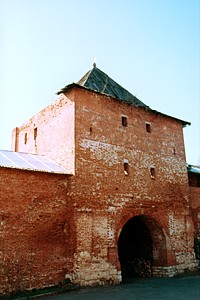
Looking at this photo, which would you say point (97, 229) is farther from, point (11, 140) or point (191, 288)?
point (11, 140)

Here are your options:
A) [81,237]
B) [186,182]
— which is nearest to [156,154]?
[186,182]

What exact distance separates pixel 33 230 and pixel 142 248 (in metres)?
6.92

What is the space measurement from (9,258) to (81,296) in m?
2.70

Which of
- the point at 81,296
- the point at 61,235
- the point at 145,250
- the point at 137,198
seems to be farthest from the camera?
the point at 145,250

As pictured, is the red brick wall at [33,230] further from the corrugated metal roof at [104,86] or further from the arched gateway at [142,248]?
the corrugated metal roof at [104,86]

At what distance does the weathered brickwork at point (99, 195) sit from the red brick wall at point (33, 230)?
0.04 m

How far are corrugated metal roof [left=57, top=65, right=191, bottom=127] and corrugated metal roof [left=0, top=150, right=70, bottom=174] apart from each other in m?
3.27

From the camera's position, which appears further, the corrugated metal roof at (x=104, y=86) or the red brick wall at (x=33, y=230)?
the corrugated metal roof at (x=104, y=86)

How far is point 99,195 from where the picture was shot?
12883 mm

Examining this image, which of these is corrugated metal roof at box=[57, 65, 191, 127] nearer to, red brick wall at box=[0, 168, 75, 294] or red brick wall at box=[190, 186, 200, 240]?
red brick wall at box=[190, 186, 200, 240]

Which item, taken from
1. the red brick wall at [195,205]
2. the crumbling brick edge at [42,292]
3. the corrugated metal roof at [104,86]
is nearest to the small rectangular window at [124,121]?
the corrugated metal roof at [104,86]

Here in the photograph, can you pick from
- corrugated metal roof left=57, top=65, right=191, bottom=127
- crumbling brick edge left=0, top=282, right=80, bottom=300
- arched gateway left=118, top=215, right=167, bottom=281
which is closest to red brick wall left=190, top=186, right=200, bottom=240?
arched gateway left=118, top=215, right=167, bottom=281

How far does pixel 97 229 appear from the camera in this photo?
40.5 feet

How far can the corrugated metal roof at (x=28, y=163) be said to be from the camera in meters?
11.3
